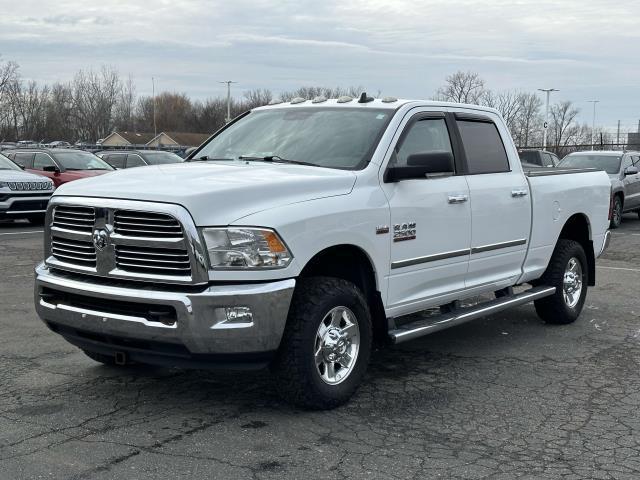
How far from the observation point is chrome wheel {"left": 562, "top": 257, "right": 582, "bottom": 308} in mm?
7840

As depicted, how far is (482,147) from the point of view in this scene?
22.0ft

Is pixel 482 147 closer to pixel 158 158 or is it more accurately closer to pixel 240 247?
pixel 240 247

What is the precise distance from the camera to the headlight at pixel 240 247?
177 inches

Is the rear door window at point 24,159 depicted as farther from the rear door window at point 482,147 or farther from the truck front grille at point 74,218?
the truck front grille at point 74,218

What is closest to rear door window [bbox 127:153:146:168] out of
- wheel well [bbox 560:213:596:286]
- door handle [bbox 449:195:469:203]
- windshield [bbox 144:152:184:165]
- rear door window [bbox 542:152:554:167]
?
windshield [bbox 144:152:184:165]

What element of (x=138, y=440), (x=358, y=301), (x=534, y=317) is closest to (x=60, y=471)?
(x=138, y=440)

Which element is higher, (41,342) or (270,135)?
(270,135)

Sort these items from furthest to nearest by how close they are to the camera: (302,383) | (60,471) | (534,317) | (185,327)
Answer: (534,317), (302,383), (185,327), (60,471)

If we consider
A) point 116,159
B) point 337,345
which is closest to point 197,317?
point 337,345

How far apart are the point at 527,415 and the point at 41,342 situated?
4026mm

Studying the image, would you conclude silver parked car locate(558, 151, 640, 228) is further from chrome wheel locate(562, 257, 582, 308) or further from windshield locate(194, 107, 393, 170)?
windshield locate(194, 107, 393, 170)

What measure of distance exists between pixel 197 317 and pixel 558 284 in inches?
171

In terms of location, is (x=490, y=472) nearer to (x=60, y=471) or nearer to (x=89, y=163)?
(x=60, y=471)

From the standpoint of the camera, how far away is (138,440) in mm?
4465
